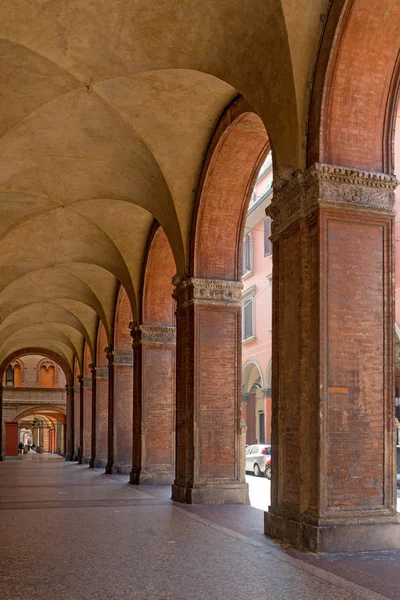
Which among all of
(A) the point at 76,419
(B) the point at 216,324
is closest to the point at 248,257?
(A) the point at 76,419

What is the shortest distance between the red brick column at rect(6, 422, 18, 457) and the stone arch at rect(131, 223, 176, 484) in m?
33.1

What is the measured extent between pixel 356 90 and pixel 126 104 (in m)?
5.36

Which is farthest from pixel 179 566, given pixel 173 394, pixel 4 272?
pixel 4 272

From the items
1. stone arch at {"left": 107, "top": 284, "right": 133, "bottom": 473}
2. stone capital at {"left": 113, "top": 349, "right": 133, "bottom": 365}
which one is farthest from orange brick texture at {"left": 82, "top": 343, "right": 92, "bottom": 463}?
stone capital at {"left": 113, "top": 349, "right": 133, "bottom": 365}

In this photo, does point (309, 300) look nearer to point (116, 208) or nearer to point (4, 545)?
point (4, 545)

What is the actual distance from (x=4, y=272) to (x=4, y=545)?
15.6 m

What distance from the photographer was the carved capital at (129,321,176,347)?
1902cm

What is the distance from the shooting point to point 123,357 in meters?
24.5

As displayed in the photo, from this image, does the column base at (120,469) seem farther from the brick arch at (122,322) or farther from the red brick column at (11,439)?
the red brick column at (11,439)

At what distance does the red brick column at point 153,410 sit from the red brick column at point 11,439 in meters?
33.0

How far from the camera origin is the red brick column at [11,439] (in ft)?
163

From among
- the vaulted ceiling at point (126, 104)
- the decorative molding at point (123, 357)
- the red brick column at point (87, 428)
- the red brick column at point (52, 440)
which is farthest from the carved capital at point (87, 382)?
the red brick column at point (52, 440)

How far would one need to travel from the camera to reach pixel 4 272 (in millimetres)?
23359

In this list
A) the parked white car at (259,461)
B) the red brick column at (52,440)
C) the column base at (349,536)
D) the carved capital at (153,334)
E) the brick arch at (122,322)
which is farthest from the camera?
the red brick column at (52,440)
